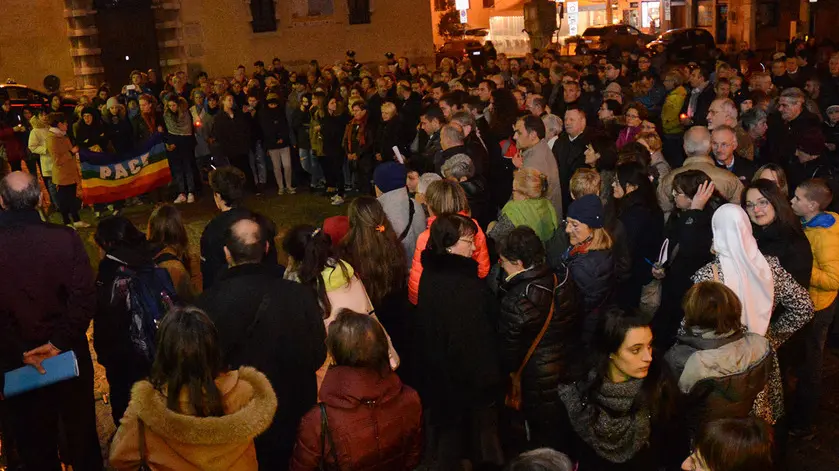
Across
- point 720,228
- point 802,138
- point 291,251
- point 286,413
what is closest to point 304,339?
point 286,413

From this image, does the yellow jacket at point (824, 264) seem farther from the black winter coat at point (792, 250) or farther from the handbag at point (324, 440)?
the handbag at point (324, 440)

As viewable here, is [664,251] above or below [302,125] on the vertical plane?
below

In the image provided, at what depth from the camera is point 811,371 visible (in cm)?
561

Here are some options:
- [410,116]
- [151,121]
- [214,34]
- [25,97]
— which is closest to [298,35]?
[214,34]

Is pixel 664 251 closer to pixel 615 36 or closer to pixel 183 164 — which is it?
pixel 183 164

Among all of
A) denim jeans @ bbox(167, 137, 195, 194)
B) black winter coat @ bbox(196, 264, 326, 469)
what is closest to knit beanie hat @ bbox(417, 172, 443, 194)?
black winter coat @ bbox(196, 264, 326, 469)

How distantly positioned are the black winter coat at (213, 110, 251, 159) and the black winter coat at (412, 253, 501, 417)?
8.72 metres

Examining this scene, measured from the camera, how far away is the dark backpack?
5.10 m

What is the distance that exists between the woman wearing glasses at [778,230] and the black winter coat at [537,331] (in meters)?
1.36

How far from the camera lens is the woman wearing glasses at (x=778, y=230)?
5.33 m

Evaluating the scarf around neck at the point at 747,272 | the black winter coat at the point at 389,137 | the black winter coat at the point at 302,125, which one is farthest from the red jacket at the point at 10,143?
the scarf around neck at the point at 747,272

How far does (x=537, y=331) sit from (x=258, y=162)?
10.2m

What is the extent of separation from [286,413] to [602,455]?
64.4 inches

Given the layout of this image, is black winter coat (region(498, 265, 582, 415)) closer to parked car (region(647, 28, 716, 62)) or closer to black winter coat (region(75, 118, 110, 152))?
black winter coat (region(75, 118, 110, 152))
